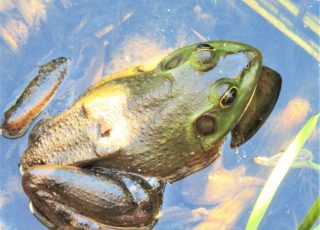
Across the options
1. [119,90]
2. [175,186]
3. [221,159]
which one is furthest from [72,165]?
[221,159]

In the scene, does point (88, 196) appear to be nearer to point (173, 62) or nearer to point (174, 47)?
point (173, 62)

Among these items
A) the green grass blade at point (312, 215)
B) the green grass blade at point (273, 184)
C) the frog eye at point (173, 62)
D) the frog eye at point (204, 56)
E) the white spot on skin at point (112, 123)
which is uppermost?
the frog eye at point (204, 56)

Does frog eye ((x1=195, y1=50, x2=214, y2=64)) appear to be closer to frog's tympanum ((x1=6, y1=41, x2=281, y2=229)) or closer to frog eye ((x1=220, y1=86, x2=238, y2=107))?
frog's tympanum ((x1=6, y1=41, x2=281, y2=229))

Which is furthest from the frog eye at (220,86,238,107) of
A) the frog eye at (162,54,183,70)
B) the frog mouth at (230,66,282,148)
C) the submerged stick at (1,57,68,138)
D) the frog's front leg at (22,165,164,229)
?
the submerged stick at (1,57,68,138)

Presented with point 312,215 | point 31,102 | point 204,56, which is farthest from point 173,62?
point 312,215

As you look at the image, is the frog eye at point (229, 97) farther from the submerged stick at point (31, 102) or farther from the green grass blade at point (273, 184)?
the submerged stick at point (31, 102)

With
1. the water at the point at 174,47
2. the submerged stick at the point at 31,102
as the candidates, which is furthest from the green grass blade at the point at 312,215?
the submerged stick at the point at 31,102
